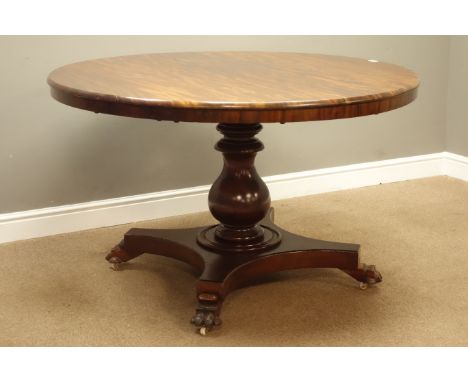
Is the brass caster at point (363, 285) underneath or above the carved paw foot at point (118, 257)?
underneath

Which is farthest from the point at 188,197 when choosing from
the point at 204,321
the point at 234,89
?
the point at 234,89

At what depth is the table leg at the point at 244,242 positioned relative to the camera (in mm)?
2199

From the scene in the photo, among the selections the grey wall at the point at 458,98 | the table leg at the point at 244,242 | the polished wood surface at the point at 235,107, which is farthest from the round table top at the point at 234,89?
the grey wall at the point at 458,98

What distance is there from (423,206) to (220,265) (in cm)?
131

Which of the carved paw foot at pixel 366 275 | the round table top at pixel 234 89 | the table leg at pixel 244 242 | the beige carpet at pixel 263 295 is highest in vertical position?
the round table top at pixel 234 89

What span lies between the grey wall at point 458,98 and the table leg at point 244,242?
59.2 inches

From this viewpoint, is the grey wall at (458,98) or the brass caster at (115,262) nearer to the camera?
the brass caster at (115,262)

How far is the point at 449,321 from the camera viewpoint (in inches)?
80.4

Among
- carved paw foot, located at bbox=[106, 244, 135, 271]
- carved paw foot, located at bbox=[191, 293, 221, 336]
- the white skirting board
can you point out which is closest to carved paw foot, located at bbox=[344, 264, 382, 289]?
carved paw foot, located at bbox=[191, 293, 221, 336]

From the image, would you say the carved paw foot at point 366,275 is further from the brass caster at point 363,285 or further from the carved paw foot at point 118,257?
the carved paw foot at point 118,257

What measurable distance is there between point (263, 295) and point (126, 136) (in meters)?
0.95

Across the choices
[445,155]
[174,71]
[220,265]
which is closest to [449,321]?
[220,265]

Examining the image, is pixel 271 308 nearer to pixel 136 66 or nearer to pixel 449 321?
pixel 449 321

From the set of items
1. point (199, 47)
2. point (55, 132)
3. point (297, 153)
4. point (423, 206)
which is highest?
point (199, 47)
